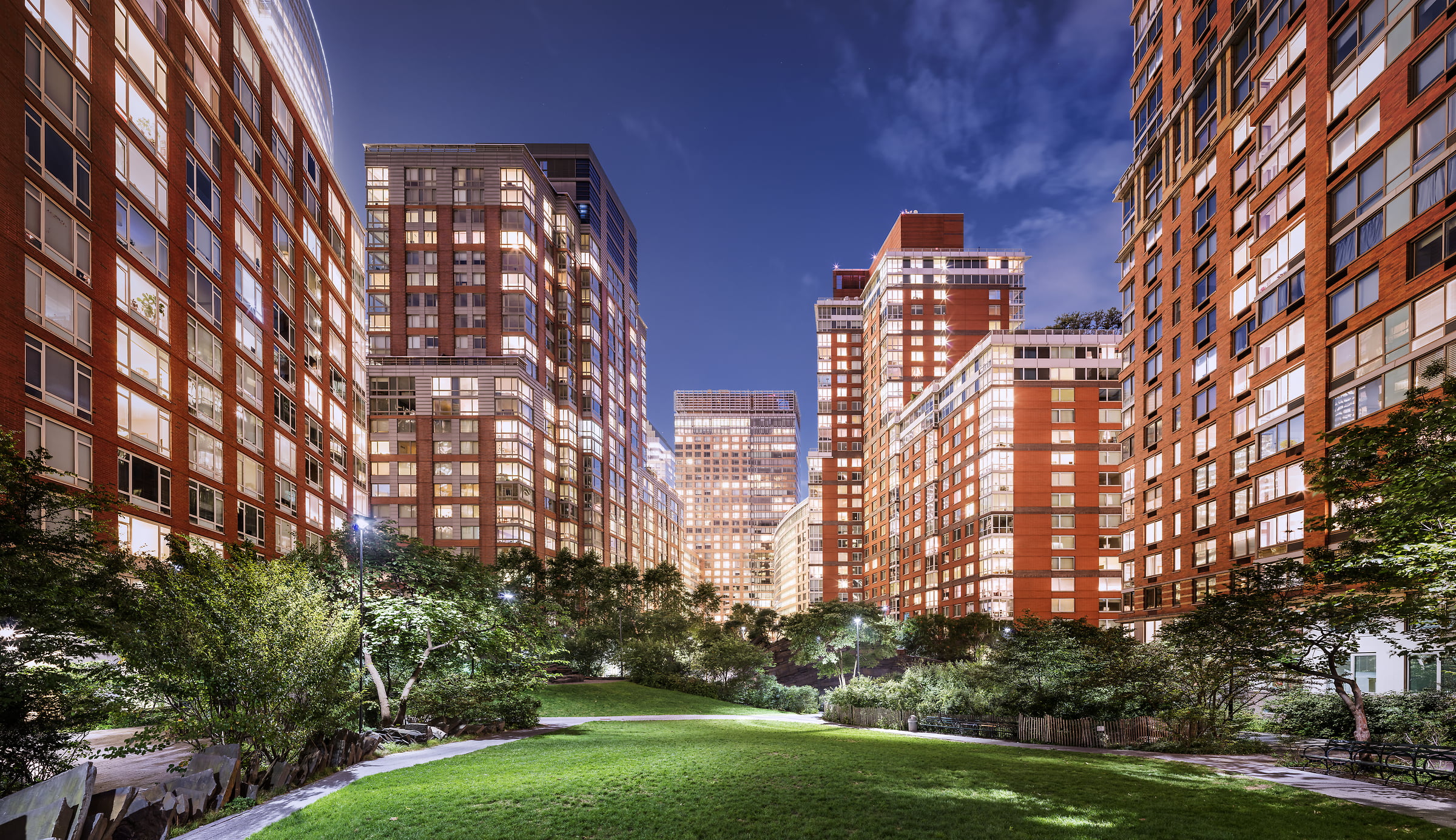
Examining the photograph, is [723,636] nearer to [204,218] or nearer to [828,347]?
[204,218]

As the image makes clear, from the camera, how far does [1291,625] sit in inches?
995

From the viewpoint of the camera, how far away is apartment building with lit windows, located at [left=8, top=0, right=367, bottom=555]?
31.8 metres

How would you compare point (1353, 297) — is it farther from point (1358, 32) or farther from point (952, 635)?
point (952, 635)

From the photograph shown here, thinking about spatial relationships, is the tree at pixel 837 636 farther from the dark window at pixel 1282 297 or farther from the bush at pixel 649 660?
the dark window at pixel 1282 297

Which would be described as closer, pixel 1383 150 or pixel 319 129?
pixel 1383 150

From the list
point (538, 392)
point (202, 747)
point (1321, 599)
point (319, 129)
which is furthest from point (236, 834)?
point (538, 392)

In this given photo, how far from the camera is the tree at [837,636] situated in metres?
70.1

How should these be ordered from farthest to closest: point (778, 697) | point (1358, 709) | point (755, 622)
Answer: point (755, 622), point (778, 697), point (1358, 709)

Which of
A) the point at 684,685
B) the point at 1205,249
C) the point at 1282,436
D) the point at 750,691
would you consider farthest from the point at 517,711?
the point at 1205,249

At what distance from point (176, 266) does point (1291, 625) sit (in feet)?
187

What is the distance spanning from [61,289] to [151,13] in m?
18.3

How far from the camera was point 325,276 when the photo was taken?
64875 mm

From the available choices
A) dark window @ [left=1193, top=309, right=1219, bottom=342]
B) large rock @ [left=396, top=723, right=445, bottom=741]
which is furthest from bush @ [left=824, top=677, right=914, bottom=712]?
dark window @ [left=1193, top=309, right=1219, bottom=342]

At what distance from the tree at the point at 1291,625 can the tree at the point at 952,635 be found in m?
54.0
